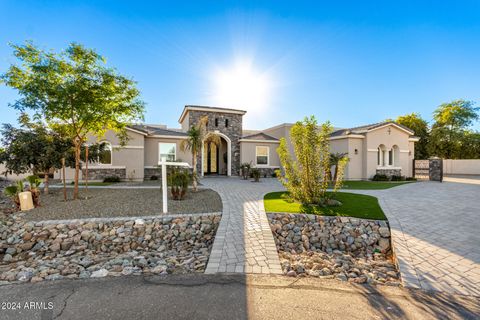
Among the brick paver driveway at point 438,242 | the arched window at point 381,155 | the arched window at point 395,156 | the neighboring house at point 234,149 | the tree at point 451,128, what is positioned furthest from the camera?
the tree at point 451,128

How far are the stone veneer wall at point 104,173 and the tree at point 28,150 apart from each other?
224 inches

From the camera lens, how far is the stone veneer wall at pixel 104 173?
14.4 metres

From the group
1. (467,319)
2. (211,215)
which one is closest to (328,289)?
(467,319)

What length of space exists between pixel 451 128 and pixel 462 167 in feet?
25.4

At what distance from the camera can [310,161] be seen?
734 centimetres

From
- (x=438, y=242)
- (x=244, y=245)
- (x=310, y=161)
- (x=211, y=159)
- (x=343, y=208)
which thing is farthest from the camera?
(x=211, y=159)

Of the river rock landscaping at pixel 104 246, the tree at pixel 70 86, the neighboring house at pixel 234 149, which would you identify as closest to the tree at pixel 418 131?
the neighboring house at pixel 234 149

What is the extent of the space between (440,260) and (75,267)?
759cm

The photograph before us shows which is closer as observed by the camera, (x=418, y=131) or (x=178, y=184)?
(x=178, y=184)

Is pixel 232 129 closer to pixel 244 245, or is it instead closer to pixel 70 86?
pixel 70 86

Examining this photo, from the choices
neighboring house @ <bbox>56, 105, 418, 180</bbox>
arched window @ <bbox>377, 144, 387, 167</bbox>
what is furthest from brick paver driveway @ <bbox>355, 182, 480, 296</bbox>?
arched window @ <bbox>377, 144, 387, 167</bbox>

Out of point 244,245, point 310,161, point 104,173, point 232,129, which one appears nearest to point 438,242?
point 310,161

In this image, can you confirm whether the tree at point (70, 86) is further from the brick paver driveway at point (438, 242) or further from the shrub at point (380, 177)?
the shrub at point (380, 177)

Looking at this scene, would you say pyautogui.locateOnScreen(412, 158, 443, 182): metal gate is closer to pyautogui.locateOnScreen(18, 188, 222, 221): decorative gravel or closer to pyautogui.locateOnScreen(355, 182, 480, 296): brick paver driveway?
pyautogui.locateOnScreen(355, 182, 480, 296): brick paver driveway
